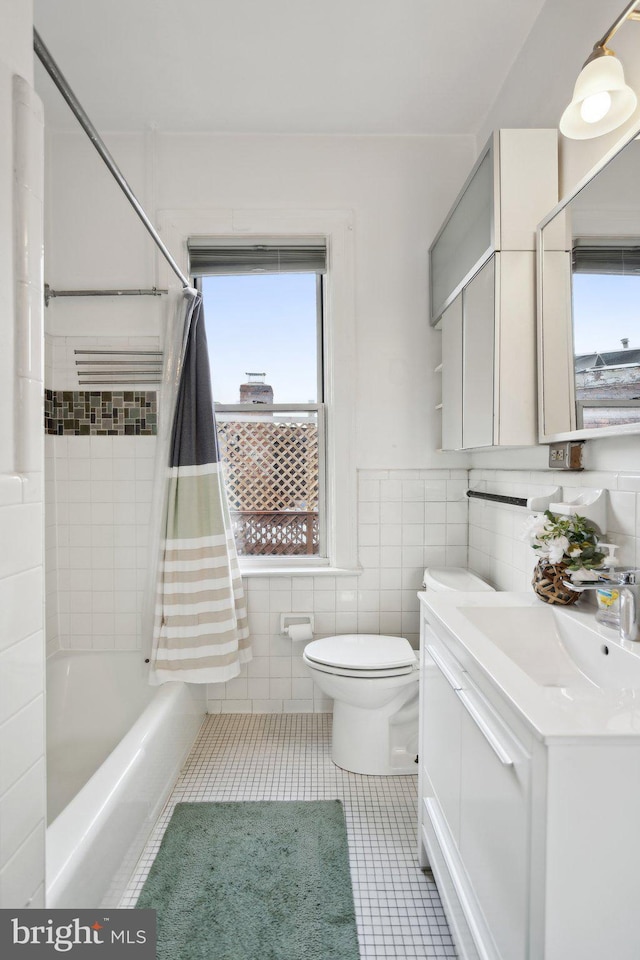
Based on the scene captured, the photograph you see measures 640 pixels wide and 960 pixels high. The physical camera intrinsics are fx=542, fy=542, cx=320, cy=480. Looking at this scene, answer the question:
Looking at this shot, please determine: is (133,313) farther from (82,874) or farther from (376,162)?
(82,874)

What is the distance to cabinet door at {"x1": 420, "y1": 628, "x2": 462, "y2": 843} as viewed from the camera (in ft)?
3.91

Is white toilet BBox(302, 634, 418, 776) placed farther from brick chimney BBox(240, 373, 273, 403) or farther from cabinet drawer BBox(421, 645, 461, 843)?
brick chimney BBox(240, 373, 273, 403)

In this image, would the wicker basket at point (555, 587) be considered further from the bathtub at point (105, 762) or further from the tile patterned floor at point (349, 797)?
the bathtub at point (105, 762)

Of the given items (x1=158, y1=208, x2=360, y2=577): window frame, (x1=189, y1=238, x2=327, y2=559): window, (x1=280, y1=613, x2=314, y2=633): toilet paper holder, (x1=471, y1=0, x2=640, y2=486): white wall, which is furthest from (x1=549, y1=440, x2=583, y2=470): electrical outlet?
(x1=280, y1=613, x2=314, y2=633): toilet paper holder

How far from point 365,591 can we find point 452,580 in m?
0.44

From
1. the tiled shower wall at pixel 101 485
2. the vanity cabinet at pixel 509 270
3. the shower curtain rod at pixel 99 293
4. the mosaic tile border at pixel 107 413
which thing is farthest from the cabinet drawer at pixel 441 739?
the shower curtain rod at pixel 99 293

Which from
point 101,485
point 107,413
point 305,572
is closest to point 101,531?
point 101,485

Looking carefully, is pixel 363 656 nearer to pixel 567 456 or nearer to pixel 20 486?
pixel 567 456

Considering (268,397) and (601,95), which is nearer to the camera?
(601,95)

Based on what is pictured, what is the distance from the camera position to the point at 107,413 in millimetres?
2529

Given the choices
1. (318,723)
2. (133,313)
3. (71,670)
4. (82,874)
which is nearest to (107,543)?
(71,670)

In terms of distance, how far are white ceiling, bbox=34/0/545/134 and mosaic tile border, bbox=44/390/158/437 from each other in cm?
120

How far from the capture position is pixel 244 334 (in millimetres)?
2664

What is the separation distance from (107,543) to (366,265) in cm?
177
